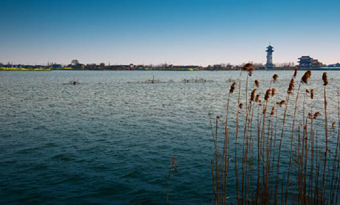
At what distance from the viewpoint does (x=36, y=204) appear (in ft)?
30.6

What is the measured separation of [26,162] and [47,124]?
9.32m

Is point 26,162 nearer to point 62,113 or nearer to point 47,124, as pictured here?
point 47,124

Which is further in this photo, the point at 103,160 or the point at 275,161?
the point at 103,160

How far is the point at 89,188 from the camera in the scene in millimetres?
10508

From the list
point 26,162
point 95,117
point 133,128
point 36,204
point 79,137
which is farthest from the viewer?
point 95,117

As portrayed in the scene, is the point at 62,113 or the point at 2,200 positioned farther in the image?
the point at 62,113

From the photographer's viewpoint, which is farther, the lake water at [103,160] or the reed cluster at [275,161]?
the lake water at [103,160]

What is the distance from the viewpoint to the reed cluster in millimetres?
6848

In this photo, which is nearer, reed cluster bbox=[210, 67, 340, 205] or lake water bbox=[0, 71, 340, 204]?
reed cluster bbox=[210, 67, 340, 205]

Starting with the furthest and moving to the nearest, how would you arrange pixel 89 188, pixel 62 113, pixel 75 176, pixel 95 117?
pixel 62 113 → pixel 95 117 → pixel 75 176 → pixel 89 188

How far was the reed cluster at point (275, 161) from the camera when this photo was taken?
22.5 feet

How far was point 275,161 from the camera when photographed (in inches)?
507

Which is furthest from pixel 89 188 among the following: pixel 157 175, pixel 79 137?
pixel 79 137

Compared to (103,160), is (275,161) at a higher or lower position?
higher
